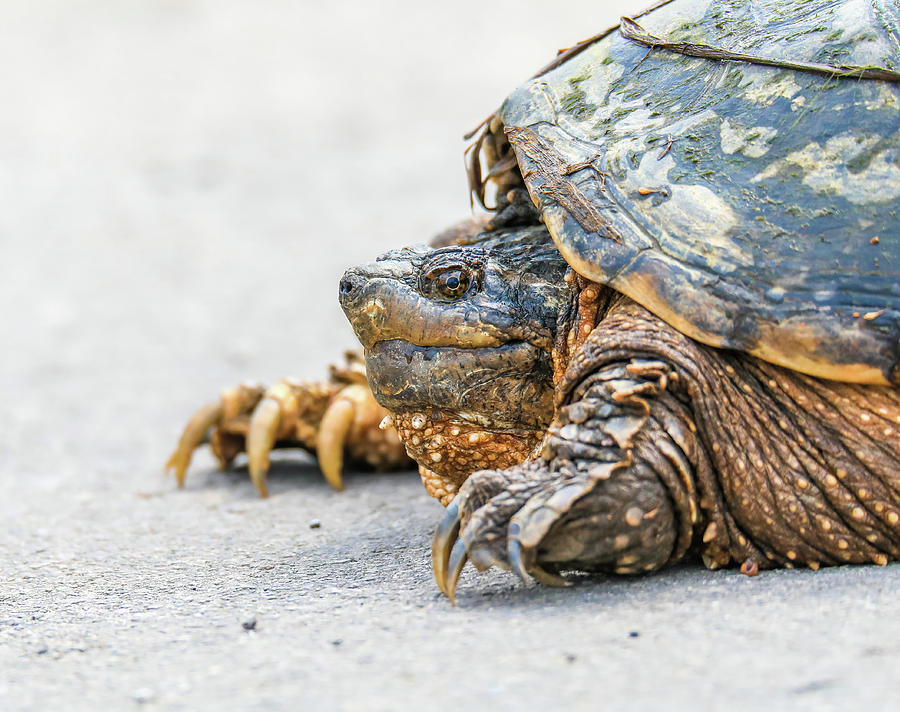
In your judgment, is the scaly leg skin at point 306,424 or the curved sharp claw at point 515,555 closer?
the curved sharp claw at point 515,555

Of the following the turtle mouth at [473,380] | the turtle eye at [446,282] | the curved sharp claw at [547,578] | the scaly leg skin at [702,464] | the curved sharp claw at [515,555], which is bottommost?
the curved sharp claw at [547,578]

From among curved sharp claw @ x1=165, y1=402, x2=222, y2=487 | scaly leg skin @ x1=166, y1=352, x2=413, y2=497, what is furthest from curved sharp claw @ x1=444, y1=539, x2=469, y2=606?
curved sharp claw @ x1=165, y1=402, x2=222, y2=487

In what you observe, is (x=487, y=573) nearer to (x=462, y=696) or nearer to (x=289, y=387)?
(x=462, y=696)

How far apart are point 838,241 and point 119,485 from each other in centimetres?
259

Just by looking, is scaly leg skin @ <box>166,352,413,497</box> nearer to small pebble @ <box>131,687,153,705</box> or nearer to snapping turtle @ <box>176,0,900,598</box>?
snapping turtle @ <box>176,0,900,598</box>

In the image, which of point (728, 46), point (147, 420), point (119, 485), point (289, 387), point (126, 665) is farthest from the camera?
point (147, 420)

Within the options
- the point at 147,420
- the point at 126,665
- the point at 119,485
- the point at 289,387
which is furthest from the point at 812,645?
the point at 147,420

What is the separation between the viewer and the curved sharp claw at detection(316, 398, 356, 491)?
319 cm

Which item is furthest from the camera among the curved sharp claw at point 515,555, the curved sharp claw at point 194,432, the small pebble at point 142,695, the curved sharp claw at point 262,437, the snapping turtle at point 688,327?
the curved sharp claw at point 194,432

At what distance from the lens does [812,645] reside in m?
1.42

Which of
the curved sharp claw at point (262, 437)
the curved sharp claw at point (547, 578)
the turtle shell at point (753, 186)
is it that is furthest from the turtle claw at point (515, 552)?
the curved sharp claw at point (262, 437)

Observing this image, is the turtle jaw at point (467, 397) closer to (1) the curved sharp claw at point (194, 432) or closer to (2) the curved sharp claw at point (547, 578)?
(2) the curved sharp claw at point (547, 578)

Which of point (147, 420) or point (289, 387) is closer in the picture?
point (289, 387)

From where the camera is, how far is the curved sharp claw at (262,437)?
3188mm
